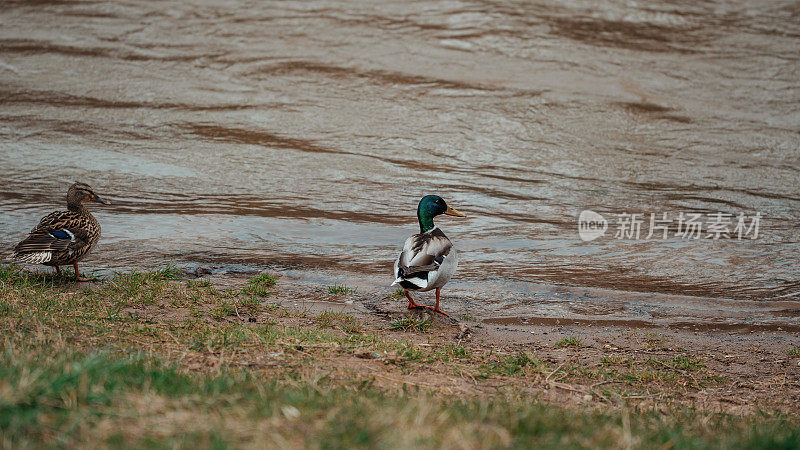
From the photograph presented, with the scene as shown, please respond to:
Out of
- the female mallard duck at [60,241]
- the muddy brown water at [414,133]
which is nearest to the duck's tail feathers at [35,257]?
the female mallard duck at [60,241]

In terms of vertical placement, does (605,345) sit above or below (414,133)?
below

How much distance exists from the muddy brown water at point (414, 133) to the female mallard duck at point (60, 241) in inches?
31.8

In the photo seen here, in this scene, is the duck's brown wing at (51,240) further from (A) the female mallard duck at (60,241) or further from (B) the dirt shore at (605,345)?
(B) the dirt shore at (605,345)

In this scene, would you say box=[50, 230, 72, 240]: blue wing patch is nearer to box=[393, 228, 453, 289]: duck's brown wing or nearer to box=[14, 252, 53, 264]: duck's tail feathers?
box=[14, 252, 53, 264]: duck's tail feathers

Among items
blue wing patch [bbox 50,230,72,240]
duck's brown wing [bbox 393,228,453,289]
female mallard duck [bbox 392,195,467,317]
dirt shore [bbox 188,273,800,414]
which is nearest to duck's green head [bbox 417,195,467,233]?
female mallard duck [bbox 392,195,467,317]

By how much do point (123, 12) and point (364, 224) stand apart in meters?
13.0

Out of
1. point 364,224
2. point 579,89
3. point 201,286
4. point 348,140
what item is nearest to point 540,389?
point 201,286

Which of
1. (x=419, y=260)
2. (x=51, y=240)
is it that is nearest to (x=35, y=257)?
(x=51, y=240)

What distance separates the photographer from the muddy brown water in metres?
9.94

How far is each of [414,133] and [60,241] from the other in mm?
8313

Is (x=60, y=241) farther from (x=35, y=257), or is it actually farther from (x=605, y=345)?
(x=605, y=345)

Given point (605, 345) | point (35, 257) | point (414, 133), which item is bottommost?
point (605, 345)

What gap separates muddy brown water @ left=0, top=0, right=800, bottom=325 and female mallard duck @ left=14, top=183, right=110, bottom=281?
81 cm

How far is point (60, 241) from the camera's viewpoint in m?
7.72
